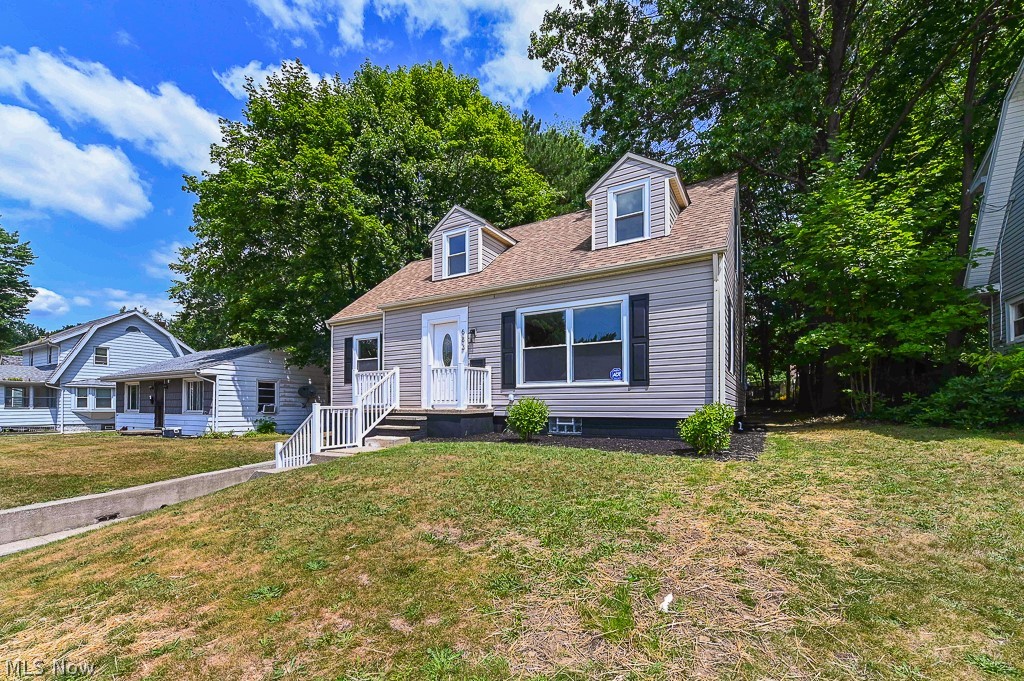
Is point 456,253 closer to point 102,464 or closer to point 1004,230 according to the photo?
point 102,464

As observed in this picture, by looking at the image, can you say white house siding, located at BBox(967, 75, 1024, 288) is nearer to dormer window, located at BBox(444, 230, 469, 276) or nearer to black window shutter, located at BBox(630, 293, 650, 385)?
black window shutter, located at BBox(630, 293, 650, 385)

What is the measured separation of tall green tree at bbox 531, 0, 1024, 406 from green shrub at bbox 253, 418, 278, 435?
56.5 feet

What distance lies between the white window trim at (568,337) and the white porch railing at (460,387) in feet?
2.86

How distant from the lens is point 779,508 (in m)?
4.35

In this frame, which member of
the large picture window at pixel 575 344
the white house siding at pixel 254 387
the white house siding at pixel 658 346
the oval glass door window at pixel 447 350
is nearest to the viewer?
the white house siding at pixel 658 346

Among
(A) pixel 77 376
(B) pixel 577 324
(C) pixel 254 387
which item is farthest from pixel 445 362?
(A) pixel 77 376

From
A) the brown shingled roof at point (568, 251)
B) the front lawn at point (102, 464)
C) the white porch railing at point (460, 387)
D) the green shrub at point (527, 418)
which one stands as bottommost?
the front lawn at point (102, 464)

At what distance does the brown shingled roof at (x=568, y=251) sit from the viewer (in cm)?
904

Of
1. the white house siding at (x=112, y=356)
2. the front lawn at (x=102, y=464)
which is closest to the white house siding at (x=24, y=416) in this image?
the white house siding at (x=112, y=356)

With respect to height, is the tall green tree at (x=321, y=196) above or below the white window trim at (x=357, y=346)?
above

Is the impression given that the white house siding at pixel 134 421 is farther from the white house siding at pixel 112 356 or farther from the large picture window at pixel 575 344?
the large picture window at pixel 575 344

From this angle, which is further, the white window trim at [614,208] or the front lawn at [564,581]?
the white window trim at [614,208]

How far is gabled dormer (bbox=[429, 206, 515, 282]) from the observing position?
12.4 metres

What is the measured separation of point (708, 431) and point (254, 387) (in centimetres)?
1832
